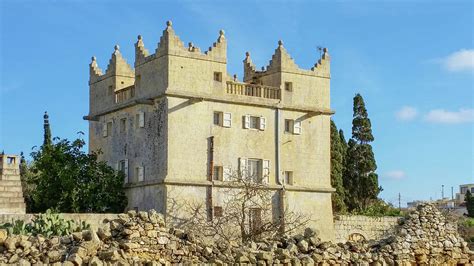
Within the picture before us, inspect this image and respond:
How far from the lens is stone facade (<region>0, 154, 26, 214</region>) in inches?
1609

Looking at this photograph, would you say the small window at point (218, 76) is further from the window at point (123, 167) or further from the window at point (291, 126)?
the window at point (123, 167)

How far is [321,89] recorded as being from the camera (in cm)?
4556

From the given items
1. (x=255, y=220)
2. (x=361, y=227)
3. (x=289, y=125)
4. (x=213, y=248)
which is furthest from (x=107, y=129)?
(x=213, y=248)

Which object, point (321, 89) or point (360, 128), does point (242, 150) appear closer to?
point (321, 89)

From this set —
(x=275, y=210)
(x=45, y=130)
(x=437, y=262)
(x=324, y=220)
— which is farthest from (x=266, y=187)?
(x=45, y=130)

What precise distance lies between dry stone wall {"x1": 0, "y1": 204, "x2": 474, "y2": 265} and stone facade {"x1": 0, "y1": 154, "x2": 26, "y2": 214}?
52.2ft

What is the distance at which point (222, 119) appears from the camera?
1655 inches

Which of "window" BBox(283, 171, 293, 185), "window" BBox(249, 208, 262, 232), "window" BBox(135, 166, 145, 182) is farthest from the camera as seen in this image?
"window" BBox(283, 171, 293, 185)

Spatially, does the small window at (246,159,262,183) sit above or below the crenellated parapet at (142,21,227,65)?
below

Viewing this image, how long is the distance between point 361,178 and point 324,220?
13.4 metres

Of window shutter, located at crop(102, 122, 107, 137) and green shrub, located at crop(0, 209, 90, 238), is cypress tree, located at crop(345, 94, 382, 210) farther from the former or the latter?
green shrub, located at crop(0, 209, 90, 238)

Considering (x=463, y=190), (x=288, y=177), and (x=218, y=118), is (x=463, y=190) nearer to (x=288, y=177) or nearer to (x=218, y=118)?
(x=288, y=177)

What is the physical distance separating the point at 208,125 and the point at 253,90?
10.8ft

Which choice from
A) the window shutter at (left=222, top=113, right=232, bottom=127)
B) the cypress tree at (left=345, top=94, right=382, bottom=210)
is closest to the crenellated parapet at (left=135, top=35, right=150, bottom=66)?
the window shutter at (left=222, top=113, right=232, bottom=127)
